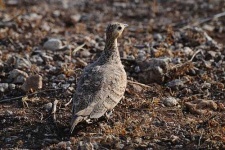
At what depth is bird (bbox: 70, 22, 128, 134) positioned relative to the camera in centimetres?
587

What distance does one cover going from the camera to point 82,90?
6156 mm

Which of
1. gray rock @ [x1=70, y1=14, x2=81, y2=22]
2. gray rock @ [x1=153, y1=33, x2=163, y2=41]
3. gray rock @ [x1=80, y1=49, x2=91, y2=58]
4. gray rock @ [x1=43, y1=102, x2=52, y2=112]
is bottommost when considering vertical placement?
gray rock @ [x1=43, y1=102, x2=52, y2=112]

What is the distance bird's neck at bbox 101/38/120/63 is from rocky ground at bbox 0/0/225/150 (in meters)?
0.52

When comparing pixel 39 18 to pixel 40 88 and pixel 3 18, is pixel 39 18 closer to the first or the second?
pixel 3 18

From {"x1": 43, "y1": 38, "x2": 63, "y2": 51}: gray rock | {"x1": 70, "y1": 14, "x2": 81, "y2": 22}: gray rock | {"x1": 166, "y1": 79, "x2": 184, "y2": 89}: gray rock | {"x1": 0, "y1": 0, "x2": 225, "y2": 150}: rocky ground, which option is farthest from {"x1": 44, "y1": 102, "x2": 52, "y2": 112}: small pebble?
{"x1": 70, "y1": 14, "x2": 81, "y2": 22}: gray rock

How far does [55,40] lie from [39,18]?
186cm

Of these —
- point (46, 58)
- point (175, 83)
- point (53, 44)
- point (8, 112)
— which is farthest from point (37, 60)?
point (175, 83)

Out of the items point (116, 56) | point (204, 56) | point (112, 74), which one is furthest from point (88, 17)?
point (112, 74)

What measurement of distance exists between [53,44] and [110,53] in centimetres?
201

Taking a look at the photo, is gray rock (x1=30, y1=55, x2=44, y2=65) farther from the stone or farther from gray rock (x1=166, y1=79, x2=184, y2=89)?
gray rock (x1=166, y1=79, x2=184, y2=89)

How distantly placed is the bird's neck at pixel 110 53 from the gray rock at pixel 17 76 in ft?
4.38

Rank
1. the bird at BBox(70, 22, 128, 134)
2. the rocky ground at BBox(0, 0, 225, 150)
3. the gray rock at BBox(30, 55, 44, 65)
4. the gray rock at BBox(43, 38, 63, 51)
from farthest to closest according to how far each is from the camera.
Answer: the gray rock at BBox(43, 38, 63, 51)
the gray rock at BBox(30, 55, 44, 65)
the rocky ground at BBox(0, 0, 225, 150)
the bird at BBox(70, 22, 128, 134)

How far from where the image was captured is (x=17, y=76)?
25.5ft

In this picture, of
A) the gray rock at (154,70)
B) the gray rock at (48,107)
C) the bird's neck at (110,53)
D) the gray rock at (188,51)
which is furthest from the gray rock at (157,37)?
the gray rock at (48,107)
